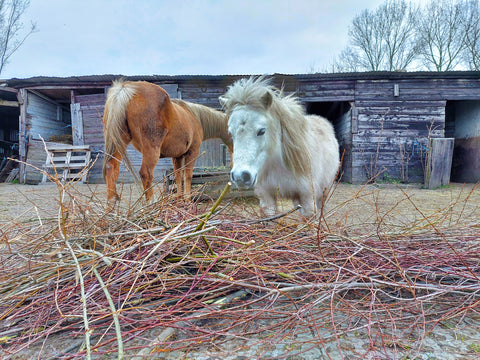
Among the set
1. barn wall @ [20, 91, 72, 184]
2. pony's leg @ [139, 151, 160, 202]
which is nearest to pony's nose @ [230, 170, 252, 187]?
pony's leg @ [139, 151, 160, 202]

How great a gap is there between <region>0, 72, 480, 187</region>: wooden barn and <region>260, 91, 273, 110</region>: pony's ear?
6773 millimetres

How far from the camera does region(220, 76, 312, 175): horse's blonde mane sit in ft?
6.88

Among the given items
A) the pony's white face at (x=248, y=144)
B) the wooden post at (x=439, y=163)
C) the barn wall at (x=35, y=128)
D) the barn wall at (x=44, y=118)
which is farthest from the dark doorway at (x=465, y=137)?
the barn wall at (x=44, y=118)

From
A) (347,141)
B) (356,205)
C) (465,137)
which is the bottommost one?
(356,205)

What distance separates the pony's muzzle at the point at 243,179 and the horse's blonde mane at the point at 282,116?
62 centimetres

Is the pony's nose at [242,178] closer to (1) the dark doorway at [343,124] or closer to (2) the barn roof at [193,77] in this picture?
(1) the dark doorway at [343,124]

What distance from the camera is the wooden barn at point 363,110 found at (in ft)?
28.4

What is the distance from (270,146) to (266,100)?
0.41 metres

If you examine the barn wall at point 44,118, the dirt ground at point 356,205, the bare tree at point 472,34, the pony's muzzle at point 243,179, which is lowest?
the dirt ground at point 356,205

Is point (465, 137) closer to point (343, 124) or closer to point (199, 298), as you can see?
point (343, 124)

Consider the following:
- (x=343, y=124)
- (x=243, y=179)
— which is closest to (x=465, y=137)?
(x=343, y=124)

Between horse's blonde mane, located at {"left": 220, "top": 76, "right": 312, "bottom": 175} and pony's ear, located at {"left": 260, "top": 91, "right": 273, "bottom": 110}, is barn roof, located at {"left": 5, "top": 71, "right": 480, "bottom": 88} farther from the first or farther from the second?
pony's ear, located at {"left": 260, "top": 91, "right": 273, "bottom": 110}

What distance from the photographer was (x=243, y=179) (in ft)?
5.77

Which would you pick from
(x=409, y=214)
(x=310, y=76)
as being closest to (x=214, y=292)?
(x=409, y=214)
